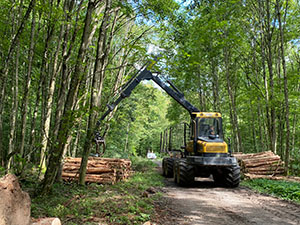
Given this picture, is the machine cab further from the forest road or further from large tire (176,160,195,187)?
the forest road

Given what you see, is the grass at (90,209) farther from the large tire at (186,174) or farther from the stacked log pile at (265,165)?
the stacked log pile at (265,165)

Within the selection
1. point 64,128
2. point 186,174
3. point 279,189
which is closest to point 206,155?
point 186,174

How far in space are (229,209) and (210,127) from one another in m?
5.02

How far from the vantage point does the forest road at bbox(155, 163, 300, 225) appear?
577 centimetres

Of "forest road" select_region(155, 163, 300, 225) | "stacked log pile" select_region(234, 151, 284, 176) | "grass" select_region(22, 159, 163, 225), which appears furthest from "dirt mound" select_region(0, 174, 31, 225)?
"stacked log pile" select_region(234, 151, 284, 176)

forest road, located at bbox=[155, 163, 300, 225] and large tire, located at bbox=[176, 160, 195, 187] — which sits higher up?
large tire, located at bbox=[176, 160, 195, 187]

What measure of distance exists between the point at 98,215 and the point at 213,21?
1451 cm

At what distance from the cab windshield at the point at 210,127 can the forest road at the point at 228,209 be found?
113 inches

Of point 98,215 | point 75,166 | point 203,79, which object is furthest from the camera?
point 203,79

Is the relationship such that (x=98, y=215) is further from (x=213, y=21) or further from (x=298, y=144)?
(x=298, y=144)

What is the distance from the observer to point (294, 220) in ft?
19.1

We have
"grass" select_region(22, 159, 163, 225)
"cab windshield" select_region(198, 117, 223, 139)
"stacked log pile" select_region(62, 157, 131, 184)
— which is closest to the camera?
"grass" select_region(22, 159, 163, 225)

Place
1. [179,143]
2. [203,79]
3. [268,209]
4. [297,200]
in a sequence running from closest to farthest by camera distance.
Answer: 1. [268,209]
2. [297,200]
3. [179,143]
4. [203,79]

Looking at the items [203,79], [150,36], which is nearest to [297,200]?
[150,36]
